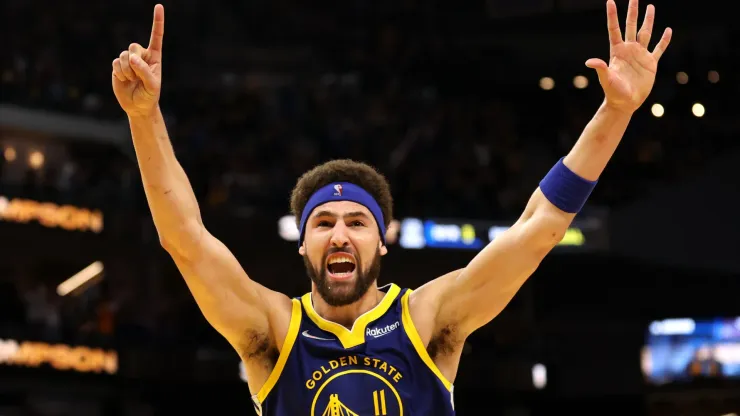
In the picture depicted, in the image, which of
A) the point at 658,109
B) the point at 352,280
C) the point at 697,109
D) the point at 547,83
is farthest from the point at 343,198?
the point at 547,83

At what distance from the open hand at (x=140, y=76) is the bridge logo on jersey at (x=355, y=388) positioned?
124 cm

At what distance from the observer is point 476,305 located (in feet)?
15.0

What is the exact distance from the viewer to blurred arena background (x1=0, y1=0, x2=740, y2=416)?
49.6 ft

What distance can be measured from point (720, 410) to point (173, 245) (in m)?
12.8

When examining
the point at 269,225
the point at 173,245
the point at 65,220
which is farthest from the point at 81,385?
the point at 173,245

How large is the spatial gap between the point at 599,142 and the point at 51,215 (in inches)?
465

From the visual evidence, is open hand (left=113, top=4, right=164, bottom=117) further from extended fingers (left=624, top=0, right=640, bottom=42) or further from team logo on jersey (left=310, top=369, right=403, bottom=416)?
extended fingers (left=624, top=0, right=640, bottom=42)

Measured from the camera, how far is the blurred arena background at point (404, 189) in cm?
1512

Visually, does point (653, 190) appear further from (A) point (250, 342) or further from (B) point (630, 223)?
(A) point (250, 342)

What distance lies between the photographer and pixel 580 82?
1645 centimetres

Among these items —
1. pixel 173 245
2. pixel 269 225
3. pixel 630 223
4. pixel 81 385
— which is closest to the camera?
pixel 173 245

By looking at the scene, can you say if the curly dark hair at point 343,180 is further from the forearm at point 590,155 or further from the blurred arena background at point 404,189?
the blurred arena background at point 404,189

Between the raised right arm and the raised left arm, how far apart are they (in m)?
0.77

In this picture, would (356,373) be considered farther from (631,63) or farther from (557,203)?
(631,63)
